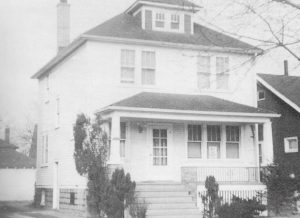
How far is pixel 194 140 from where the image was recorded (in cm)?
2166

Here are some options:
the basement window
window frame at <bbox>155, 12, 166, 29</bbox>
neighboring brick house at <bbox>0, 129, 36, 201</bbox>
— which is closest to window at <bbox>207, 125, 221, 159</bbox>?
window frame at <bbox>155, 12, 166, 29</bbox>

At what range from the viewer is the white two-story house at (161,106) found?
1948cm

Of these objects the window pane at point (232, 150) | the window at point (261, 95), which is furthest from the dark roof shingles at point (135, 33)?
the window at point (261, 95)

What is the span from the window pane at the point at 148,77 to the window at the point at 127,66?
1.73 ft

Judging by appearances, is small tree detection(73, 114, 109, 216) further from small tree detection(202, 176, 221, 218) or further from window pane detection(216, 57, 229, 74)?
window pane detection(216, 57, 229, 74)

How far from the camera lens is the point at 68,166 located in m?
22.6

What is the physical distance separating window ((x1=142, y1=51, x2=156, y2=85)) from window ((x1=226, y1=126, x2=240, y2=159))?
3875 millimetres

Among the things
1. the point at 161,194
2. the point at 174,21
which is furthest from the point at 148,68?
the point at 161,194

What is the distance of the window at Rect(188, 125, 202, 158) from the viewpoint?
21.5m

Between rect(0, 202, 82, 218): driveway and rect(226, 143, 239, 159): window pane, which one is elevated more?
rect(226, 143, 239, 159): window pane

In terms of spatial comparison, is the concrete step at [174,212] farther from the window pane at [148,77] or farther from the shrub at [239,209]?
the window pane at [148,77]

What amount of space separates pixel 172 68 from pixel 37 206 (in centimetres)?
1037

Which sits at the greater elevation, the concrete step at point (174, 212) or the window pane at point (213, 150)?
the window pane at point (213, 150)

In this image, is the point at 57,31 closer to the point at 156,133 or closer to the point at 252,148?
the point at 156,133
